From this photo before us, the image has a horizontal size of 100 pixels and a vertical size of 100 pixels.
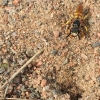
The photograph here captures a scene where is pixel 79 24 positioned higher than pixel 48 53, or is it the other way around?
pixel 79 24

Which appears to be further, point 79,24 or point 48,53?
point 79,24

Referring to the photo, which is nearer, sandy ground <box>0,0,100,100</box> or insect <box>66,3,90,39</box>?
sandy ground <box>0,0,100,100</box>

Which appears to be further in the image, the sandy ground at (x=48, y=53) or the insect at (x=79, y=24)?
the insect at (x=79, y=24)

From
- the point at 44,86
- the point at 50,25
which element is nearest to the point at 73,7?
the point at 50,25
